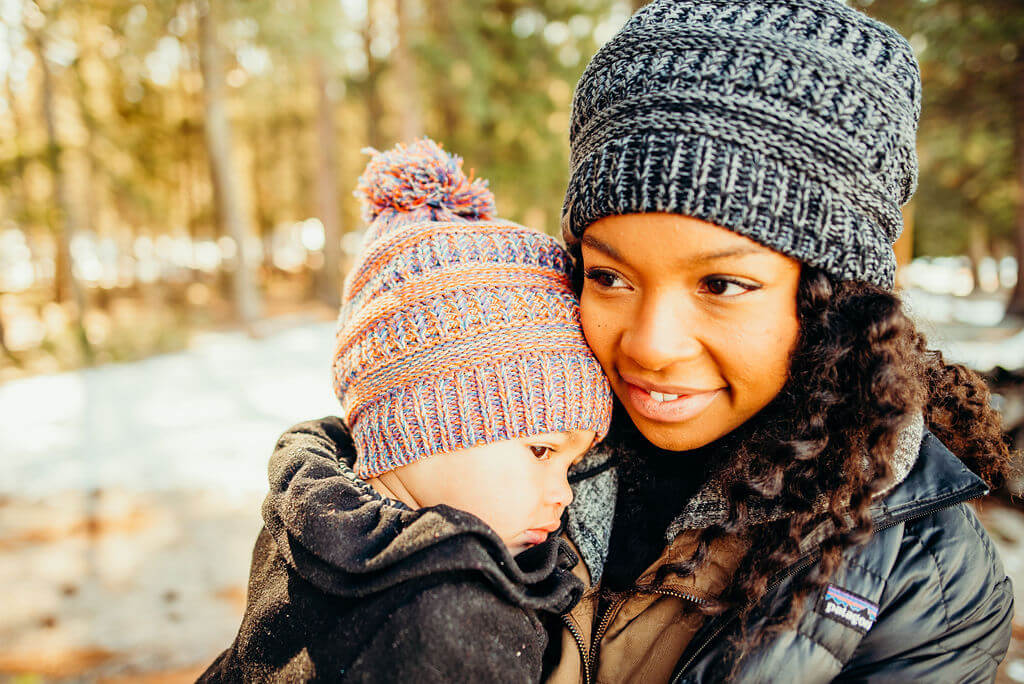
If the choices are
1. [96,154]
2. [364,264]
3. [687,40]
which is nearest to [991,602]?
[687,40]

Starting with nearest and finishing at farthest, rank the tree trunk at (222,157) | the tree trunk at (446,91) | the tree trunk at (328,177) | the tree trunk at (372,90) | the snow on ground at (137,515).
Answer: the snow on ground at (137,515), the tree trunk at (222,157), the tree trunk at (446,91), the tree trunk at (328,177), the tree trunk at (372,90)

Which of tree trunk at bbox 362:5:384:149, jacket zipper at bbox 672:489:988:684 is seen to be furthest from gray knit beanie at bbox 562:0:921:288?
tree trunk at bbox 362:5:384:149

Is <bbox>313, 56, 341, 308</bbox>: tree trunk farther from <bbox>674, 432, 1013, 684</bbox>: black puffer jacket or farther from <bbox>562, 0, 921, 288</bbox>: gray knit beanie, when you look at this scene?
<bbox>674, 432, 1013, 684</bbox>: black puffer jacket

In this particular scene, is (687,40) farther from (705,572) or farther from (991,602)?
(991,602)

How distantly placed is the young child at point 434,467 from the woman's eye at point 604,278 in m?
0.13

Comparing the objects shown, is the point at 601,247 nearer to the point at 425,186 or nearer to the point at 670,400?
the point at 670,400

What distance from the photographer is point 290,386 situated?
9086mm

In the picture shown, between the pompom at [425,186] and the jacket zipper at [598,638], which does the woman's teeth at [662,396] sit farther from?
the pompom at [425,186]

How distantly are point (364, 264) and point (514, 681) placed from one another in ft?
3.55

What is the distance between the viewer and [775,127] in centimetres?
130

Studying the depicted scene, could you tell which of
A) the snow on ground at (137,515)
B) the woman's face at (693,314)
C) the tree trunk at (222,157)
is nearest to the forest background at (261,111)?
the tree trunk at (222,157)

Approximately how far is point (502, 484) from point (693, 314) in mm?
603

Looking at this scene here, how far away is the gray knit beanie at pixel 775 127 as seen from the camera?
1302mm

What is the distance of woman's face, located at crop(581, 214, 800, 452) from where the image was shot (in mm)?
1354
